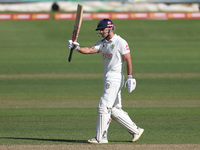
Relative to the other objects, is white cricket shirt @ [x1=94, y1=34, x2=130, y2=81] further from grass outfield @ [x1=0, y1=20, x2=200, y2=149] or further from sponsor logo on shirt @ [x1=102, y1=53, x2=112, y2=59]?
grass outfield @ [x1=0, y1=20, x2=200, y2=149]

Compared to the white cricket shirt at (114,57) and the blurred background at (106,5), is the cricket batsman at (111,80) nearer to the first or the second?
the white cricket shirt at (114,57)

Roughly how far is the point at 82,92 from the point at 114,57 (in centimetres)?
630

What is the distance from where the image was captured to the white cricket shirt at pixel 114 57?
27.7 feet

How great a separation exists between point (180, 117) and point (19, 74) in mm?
8537

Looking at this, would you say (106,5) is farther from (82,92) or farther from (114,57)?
(114,57)

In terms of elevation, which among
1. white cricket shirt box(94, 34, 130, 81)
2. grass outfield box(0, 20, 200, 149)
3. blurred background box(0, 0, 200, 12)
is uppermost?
white cricket shirt box(94, 34, 130, 81)

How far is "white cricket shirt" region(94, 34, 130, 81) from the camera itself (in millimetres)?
8430

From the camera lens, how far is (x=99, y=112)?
8.27 meters

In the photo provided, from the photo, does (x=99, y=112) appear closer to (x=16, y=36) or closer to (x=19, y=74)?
(x=19, y=74)

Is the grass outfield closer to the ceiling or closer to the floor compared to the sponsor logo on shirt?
closer to the floor

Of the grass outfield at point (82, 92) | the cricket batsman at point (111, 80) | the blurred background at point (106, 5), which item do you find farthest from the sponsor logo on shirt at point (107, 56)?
the blurred background at point (106, 5)

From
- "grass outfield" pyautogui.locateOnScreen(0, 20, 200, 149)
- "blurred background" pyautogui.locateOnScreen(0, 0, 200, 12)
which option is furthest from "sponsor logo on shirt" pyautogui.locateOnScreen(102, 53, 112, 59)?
"blurred background" pyautogui.locateOnScreen(0, 0, 200, 12)

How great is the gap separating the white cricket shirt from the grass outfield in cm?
100

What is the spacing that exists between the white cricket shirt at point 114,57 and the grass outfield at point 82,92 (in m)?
1.00
